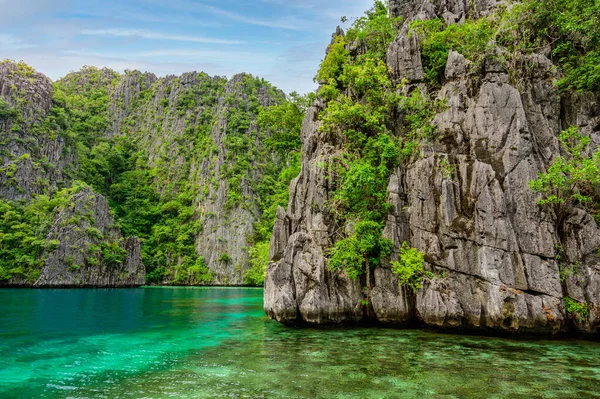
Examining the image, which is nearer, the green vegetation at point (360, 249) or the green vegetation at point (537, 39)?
the green vegetation at point (360, 249)

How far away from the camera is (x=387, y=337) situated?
17.1 meters

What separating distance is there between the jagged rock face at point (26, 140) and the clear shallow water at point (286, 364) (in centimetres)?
6871

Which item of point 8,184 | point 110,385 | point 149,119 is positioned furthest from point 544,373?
point 149,119

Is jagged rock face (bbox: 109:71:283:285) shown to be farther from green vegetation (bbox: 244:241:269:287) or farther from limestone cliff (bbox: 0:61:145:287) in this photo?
limestone cliff (bbox: 0:61:145:287)

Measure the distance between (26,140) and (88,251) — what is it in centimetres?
3543

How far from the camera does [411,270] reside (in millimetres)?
19156

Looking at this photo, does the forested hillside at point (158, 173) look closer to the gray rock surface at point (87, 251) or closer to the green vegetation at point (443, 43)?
the gray rock surface at point (87, 251)

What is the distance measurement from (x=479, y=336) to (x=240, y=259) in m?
70.7

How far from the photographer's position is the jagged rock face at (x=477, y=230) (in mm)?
16828

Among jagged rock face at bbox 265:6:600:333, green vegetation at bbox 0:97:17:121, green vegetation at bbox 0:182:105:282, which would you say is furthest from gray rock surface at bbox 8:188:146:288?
jagged rock face at bbox 265:6:600:333

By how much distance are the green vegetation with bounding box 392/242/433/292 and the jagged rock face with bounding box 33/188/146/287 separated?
61.8 metres

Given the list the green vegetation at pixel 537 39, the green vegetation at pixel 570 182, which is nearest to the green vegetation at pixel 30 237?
the green vegetation at pixel 537 39

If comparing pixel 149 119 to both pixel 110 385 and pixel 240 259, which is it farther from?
pixel 110 385

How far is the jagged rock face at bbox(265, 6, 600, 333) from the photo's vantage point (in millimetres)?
16828
